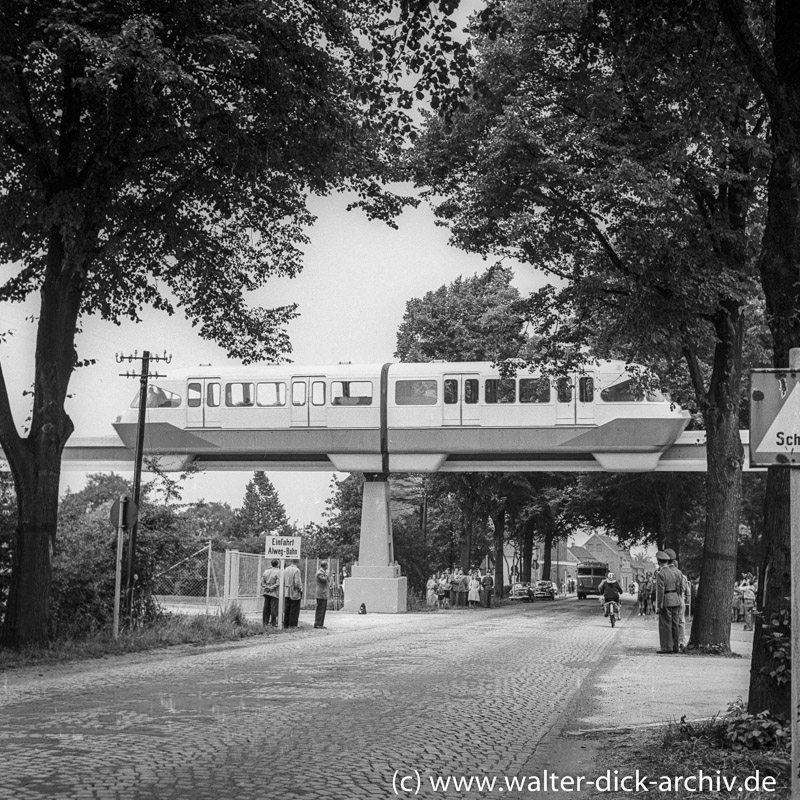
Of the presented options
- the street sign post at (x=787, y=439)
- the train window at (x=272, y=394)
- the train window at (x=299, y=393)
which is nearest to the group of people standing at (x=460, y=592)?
the train window at (x=299, y=393)

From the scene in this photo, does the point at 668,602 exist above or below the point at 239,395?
below

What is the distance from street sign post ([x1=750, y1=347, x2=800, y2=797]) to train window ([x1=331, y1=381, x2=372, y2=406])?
34.7 m

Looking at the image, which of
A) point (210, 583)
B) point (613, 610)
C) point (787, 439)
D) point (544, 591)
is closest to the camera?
point (787, 439)

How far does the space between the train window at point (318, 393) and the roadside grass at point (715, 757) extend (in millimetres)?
32401

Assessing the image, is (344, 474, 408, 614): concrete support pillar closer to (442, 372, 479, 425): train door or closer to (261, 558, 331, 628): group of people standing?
(442, 372, 479, 425): train door

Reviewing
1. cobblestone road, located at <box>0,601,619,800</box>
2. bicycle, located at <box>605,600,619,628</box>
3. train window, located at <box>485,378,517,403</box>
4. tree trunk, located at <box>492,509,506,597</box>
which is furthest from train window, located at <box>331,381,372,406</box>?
cobblestone road, located at <box>0,601,619,800</box>

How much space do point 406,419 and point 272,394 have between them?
5.18 metres

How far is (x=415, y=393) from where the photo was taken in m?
40.2

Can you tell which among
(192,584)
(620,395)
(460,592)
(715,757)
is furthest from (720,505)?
(460,592)

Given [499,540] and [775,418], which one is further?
[499,540]

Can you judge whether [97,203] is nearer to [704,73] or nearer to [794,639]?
[704,73]

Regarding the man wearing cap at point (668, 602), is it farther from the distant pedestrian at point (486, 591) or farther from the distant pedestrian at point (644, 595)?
the distant pedestrian at point (644, 595)

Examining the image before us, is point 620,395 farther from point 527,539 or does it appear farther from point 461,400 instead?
point 527,539

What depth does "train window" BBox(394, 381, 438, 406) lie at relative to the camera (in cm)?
4012
